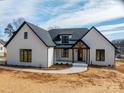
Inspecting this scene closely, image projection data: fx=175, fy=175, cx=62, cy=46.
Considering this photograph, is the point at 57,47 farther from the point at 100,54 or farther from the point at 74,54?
the point at 100,54

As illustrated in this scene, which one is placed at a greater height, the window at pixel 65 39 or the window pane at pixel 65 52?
the window at pixel 65 39

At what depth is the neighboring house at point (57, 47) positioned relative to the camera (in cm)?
2125

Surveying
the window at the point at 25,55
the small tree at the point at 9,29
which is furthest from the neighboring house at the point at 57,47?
the small tree at the point at 9,29

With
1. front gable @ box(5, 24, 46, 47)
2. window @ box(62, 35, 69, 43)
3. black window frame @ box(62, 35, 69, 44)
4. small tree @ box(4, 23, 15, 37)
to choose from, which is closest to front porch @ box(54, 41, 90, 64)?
black window frame @ box(62, 35, 69, 44)

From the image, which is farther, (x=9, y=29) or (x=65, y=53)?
(x=9, y=29)

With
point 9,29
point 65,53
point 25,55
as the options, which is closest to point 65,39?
point 65,53

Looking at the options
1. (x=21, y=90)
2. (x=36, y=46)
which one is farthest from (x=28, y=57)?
(x=21, y=90)

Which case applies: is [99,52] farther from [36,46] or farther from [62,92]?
[62,92]

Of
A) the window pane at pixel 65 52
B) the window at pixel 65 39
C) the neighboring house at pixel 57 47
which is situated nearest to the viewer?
the neighboring house at pixel 57 47

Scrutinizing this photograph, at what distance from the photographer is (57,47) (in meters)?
26.1

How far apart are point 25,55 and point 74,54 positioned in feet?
24.7

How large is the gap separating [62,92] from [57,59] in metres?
16.7

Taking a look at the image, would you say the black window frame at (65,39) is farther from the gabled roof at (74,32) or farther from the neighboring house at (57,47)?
the gabled roof at (74,32)

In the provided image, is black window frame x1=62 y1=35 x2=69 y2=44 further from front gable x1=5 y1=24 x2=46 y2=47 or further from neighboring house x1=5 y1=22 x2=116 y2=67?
front gable x1=5 y1=24 x2=46 y2=47
